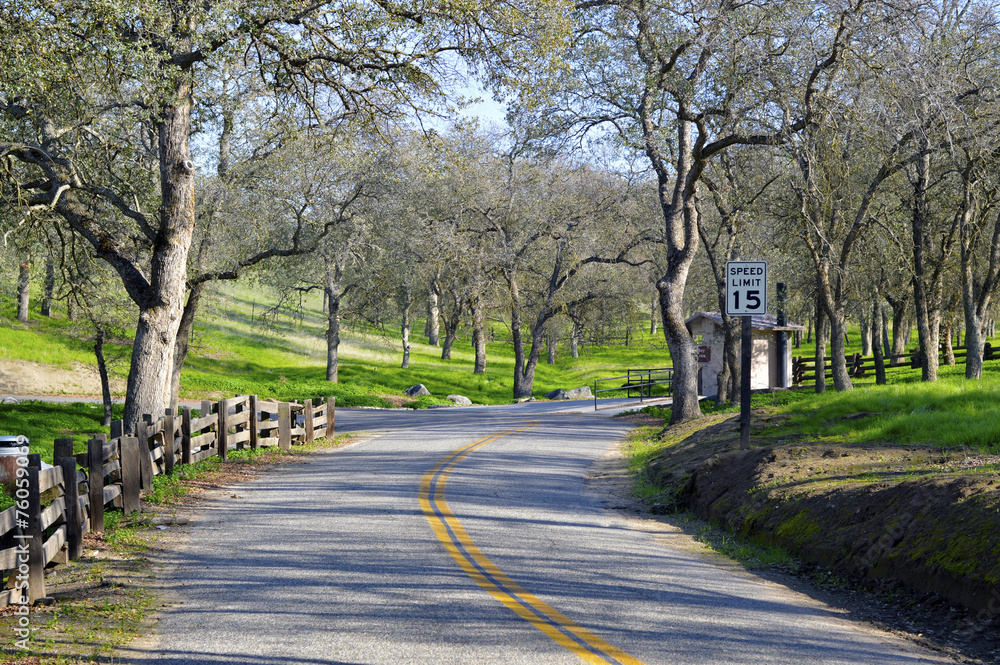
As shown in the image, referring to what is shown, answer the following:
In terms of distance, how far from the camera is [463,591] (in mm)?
6602

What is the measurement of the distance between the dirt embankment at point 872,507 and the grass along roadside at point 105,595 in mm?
5975

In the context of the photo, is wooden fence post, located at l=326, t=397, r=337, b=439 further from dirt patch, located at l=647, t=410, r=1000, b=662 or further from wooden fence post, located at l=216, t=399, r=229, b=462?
dirt patch, located at l=647, t=410, r=1000, b=662

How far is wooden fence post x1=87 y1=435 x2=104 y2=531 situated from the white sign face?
8863 millimetres

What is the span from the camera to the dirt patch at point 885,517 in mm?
6316

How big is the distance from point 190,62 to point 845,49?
11.3 meters

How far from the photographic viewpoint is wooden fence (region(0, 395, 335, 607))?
6484mm

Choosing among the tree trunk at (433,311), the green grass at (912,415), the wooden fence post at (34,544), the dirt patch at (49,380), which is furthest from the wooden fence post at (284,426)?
the tree trunk at (433,311)

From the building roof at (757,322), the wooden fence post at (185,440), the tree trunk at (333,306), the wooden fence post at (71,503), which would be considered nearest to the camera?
the wooden fence post at (71,503)

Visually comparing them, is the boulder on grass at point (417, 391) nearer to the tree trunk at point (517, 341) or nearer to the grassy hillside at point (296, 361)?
the grassy hillside at point (296, 361)

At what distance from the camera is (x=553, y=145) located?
874 inches

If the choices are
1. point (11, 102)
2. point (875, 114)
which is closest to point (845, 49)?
point (875, 114)

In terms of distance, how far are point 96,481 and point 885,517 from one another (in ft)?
26.1

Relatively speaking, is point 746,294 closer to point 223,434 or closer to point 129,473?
point 129,473

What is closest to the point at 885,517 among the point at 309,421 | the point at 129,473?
the point at 129,473
